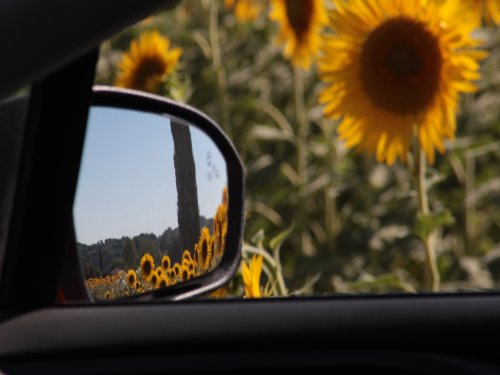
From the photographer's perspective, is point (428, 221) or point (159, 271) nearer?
point (159, 271)

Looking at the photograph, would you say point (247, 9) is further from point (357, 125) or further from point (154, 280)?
point (154, 280)

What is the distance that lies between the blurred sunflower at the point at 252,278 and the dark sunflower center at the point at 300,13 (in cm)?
201

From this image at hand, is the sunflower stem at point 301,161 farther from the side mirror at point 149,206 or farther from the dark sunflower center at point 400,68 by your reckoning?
the side mirror at point 149,206

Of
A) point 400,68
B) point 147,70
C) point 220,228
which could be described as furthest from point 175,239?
point 147,70

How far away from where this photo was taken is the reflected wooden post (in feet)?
5.02

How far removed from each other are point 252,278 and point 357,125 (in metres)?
1.13

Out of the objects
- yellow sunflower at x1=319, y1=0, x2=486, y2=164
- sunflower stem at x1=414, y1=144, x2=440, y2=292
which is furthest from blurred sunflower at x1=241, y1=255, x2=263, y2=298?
yellow sunflower at x1=319, y1=0, x2=486, y2=164

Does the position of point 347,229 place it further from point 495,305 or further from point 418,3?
point 495,305

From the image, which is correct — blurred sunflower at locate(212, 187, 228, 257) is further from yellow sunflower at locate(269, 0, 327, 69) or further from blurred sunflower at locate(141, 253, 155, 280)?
yellow sunflower at locate(269, 0, 327, 69)

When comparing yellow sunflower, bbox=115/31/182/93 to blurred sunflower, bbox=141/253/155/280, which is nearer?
blurred sunflower, bbox=141/253/155/280

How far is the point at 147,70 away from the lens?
12.9 ft

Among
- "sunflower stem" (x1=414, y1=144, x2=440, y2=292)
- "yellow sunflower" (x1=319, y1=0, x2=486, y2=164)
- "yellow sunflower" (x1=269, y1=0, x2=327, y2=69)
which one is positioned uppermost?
"yellow sunflower" (x1=269, y1=0, x2=327, y2=69)

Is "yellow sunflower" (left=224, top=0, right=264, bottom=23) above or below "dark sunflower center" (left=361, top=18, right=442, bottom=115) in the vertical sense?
above

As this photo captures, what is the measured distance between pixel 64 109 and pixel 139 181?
18 centimetres
